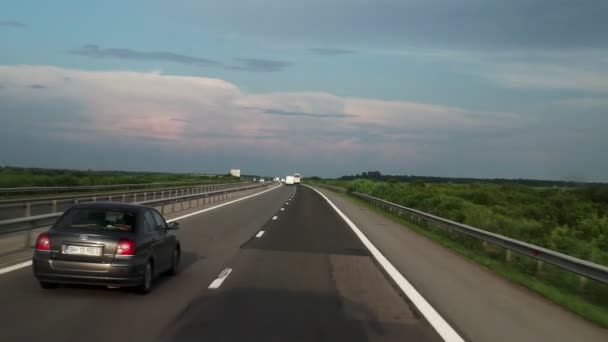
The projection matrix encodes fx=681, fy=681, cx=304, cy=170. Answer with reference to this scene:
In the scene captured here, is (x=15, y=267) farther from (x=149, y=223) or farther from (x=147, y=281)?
(x=147, y=281)

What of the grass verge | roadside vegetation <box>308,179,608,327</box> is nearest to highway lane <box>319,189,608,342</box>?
the grass verge

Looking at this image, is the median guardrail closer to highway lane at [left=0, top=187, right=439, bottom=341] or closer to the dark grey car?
highway lane at [left=0, top=187, right=439, bottom=341]

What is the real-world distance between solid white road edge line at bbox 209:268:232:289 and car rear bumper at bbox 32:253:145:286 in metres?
1.83

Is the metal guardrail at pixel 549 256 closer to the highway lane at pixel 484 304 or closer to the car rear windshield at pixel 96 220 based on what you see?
the highway lane at pixel 484 304

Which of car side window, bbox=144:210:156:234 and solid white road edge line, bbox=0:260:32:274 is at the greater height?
car side window, bbox=144:210:156:234

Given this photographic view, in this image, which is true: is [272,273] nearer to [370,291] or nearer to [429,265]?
[370,291]

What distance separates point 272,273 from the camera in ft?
42.7

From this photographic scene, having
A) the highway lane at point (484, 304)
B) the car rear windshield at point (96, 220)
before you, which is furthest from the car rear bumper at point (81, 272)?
the highway lane at point (484, 304)

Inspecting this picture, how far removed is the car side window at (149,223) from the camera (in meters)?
10.8

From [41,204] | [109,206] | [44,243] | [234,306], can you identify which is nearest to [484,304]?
[234,306]

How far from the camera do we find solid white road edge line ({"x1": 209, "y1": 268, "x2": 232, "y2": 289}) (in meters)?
11.1

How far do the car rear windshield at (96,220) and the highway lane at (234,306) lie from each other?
3.25ft

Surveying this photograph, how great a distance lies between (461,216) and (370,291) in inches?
715

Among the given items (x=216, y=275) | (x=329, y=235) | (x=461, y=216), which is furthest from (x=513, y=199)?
(x=216, y=275)
